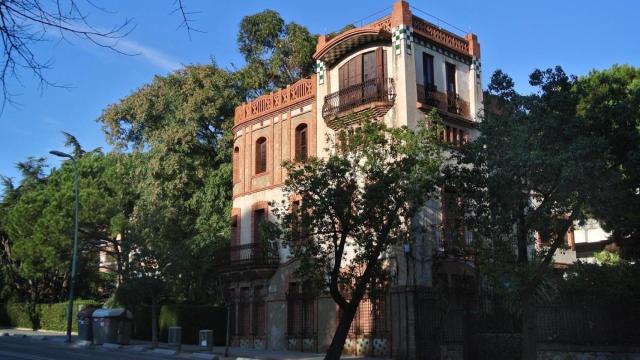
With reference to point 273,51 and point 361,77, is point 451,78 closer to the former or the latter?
point 361,77

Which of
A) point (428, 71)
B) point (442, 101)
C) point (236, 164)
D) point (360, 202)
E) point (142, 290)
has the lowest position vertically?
point (142, 290)

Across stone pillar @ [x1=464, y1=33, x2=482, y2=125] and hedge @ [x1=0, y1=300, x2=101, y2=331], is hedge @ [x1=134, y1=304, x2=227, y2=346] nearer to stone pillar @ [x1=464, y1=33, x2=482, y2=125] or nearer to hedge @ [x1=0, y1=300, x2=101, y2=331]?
hedge @ [x1=0, y1=300, x2=101, y2=331]

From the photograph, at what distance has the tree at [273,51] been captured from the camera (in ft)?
122

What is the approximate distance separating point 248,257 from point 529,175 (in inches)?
626

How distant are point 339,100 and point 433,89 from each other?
12.8 ft

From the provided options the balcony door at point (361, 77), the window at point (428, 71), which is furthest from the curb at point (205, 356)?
the window at point (428, 71)

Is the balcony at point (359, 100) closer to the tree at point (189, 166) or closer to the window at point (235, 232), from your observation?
the window at point (235, 232)

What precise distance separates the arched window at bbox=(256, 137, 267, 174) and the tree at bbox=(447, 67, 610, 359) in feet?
44.8

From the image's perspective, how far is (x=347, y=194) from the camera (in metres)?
20.0

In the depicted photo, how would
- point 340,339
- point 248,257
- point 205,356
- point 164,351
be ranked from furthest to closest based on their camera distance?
point 248,257, point 164,351, point 205,356, point 340,339

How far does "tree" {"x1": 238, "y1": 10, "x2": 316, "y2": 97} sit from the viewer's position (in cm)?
3728

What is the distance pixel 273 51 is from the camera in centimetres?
3916

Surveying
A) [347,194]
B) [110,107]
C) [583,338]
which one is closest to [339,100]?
[347,194]

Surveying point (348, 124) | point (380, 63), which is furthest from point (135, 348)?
point (380, 63)
